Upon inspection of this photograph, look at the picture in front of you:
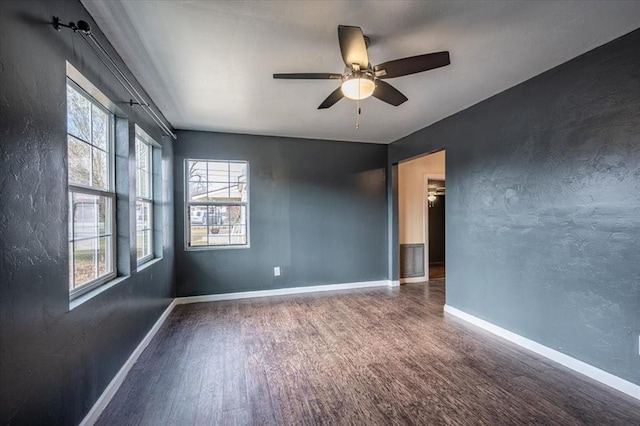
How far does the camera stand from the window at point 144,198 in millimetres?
3154

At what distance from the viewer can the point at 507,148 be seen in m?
3.05

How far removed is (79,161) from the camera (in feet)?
6.47

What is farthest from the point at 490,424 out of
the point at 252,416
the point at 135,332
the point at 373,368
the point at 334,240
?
the point at 334,240

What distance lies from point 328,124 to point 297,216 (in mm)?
1564

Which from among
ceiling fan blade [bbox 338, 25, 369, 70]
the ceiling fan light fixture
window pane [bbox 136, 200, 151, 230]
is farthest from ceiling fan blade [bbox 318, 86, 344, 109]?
window pane [bbox 136, 200, 151, 230]

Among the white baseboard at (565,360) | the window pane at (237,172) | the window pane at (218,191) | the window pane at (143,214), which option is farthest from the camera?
the window pane at (237,172)

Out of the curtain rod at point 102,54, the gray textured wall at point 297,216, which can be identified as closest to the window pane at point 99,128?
the curtain rod at point 102,54

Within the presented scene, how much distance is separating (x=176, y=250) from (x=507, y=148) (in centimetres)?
441

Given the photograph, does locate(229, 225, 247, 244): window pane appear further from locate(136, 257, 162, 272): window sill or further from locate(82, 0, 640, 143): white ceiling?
locate(82, 0, 640, 143): white ceiling

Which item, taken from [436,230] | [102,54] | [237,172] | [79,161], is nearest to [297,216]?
[237,172]

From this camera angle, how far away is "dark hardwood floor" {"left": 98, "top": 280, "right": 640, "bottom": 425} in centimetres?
192

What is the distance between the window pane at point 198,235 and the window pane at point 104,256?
6.93 feet

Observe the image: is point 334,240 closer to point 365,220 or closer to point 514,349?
point 365,220

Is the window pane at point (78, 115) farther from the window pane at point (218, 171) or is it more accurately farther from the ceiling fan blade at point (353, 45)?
the window pane at point (218, 171)
